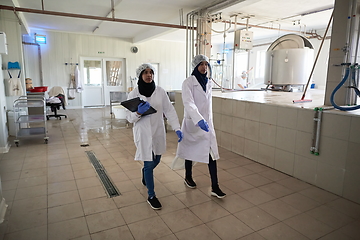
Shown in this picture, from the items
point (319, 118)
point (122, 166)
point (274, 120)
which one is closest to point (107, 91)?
point (122, 166)

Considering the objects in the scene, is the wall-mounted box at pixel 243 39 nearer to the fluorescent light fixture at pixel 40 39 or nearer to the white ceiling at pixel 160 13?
the white ceiling at pixel 160 13

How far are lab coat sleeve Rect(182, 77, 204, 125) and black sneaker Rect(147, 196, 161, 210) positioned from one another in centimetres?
80

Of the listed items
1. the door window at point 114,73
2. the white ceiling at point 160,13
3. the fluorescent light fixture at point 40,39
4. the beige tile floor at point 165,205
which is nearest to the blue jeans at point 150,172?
the beige tile floor at point 165,205

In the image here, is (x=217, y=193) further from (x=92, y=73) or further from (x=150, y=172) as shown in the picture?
(x=92, y=73)

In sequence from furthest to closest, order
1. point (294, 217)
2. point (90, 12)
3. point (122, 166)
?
point (90, 12), point (122, 166), point (294, 217)

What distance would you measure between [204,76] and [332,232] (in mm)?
1674

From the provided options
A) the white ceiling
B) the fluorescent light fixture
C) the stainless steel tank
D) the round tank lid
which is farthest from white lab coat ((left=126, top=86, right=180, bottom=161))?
the fluorescent light fixture

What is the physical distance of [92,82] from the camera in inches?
371

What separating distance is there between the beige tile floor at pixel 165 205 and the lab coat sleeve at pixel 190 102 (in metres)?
0.83

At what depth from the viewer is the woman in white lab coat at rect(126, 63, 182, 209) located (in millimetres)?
2176

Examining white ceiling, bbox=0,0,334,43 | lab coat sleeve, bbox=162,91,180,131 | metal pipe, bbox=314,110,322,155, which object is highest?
white ceiling, bbox=0,0,334,43

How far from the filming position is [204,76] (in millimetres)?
2412

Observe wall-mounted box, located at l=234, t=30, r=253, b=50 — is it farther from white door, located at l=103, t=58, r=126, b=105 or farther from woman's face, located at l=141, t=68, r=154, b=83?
white door, located at l=103, t=58, r=126, b=105

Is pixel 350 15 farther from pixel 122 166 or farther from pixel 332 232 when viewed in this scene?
pixel 122 166
